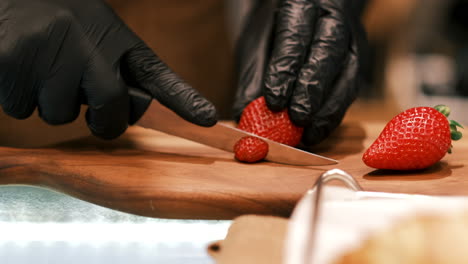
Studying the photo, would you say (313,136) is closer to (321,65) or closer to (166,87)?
(321,65)

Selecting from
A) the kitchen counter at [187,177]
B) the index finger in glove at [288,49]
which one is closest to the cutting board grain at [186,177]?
the kitchen counter at [187,177]

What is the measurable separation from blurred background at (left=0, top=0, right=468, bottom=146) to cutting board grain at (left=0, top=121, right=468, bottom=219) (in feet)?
0.47

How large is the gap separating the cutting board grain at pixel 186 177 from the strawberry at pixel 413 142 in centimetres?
2

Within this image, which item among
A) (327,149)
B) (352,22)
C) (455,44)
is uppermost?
(352,22)

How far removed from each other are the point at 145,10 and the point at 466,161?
845mm

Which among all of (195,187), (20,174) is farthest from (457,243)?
(20,174)

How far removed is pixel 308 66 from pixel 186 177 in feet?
0.93

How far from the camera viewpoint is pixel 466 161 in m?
0.71

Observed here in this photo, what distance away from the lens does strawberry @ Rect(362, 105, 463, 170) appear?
2.03 ft

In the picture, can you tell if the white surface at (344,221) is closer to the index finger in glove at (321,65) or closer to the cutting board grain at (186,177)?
the cutting board grain at (186,177)

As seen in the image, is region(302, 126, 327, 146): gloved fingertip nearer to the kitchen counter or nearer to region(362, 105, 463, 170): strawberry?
the kitchen counter

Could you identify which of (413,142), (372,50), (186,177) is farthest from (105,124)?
(372,50)

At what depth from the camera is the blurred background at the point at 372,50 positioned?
119cm

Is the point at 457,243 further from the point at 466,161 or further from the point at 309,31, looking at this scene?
the point at 309,31
